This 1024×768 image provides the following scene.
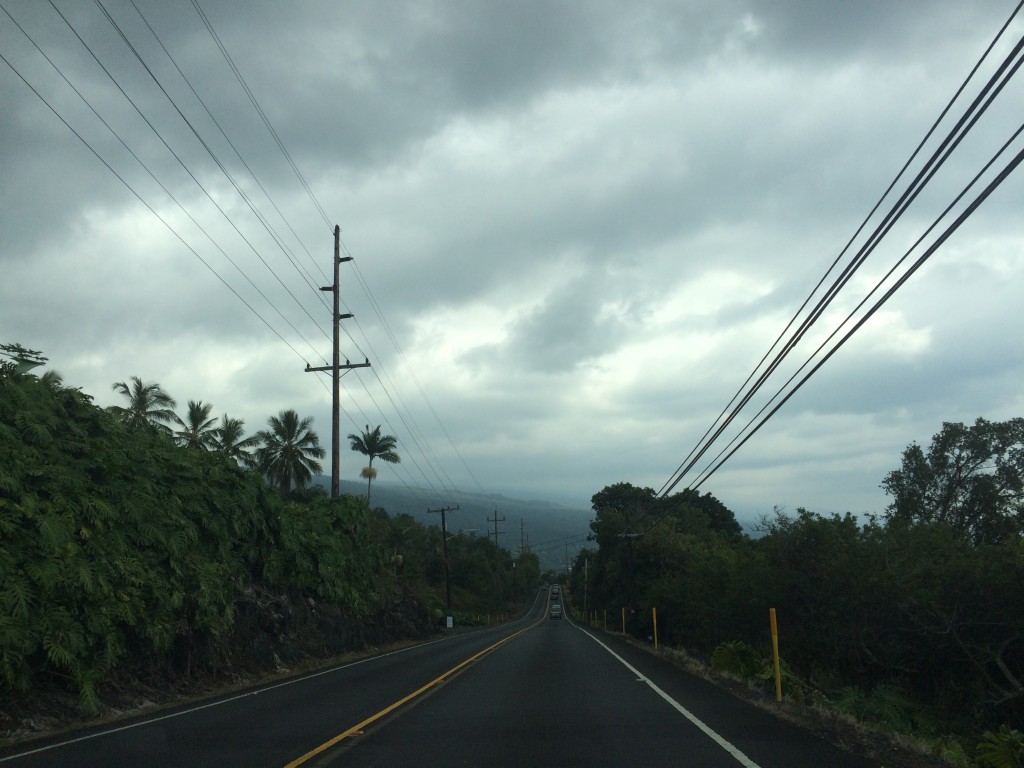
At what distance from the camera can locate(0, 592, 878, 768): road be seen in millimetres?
8711

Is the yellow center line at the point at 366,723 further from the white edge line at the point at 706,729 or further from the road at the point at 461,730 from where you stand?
the white edge line at the point at 706,729

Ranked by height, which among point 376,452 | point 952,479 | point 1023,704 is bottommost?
point 1023,704

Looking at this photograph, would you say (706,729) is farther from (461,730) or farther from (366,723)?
(366,723)

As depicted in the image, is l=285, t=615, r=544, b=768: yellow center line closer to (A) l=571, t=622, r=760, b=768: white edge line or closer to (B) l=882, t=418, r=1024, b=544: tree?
(A) l=571, t=622, r=760, b=768: white edge line

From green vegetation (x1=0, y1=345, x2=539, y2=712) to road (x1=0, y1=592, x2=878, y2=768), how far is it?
69.7 inches

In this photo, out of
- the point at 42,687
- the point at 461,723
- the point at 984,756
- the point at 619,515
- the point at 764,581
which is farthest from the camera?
the point at 619,515

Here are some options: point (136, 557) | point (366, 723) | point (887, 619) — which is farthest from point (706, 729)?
point (136, 557)

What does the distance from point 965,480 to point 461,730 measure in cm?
3127

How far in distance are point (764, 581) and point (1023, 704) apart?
7601 millimetres

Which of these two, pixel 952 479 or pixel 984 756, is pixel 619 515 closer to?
pixel 952 479

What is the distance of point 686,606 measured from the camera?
33844 millimetres

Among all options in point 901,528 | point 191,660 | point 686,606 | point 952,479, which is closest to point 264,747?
point 191,660

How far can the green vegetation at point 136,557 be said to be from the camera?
12.5m

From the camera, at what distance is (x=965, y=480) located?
34.7 metres
